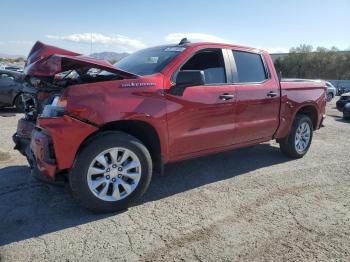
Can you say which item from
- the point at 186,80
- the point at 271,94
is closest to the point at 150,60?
the point at 186,80

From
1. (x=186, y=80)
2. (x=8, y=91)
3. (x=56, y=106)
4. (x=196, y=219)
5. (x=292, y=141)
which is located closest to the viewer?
(x=56, y=106)

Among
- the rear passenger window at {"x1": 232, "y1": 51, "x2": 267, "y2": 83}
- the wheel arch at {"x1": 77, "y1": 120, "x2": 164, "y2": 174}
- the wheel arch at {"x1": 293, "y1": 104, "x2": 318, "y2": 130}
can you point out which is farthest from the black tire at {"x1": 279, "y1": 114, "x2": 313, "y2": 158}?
the wheel arch at {"x1": 77, "y1": 120, "x2": 164, "y2": 174}

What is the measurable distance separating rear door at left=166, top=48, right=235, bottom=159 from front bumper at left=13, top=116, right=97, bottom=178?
1.10 metres

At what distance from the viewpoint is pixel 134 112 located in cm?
395

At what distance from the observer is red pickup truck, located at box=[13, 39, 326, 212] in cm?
368

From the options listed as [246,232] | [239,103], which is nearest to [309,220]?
[246,232]

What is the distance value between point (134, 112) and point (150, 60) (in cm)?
113

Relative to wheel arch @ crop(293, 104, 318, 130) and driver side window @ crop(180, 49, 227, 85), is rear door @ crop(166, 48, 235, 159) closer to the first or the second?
driver side window @ crop(180, 49, 227, 85)

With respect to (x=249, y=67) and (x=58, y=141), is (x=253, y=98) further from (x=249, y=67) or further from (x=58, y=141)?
(x=58, y=141)

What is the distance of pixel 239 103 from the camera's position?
5027 millimetres

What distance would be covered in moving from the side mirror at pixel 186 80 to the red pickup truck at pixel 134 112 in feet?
0.04

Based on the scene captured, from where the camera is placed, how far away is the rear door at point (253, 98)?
5.12m

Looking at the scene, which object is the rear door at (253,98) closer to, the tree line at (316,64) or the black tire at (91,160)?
the black tire at (91,160)

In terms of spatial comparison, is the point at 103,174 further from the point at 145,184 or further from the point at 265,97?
the point at 265,97
